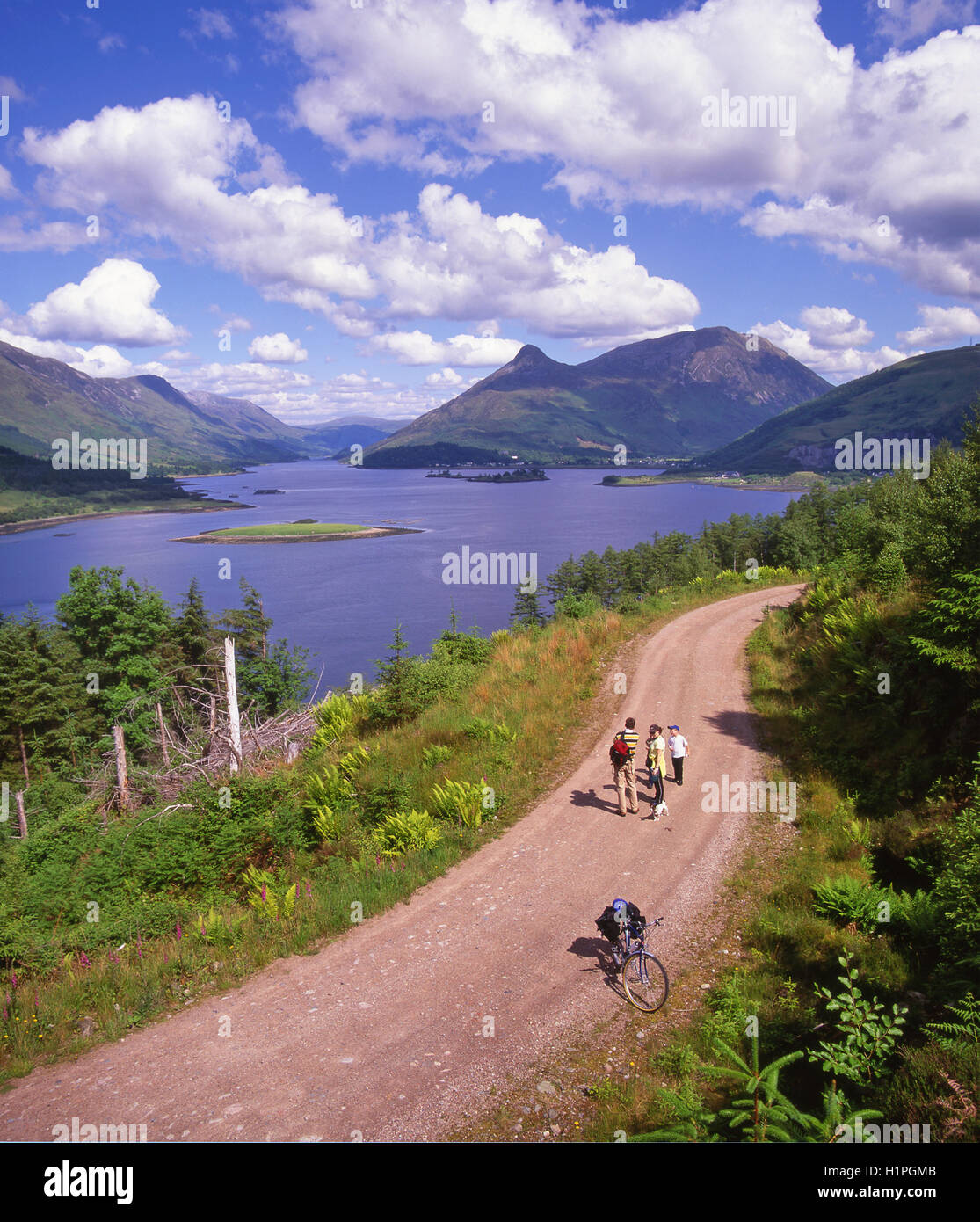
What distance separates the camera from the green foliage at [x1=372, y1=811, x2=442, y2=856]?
41.3 ft

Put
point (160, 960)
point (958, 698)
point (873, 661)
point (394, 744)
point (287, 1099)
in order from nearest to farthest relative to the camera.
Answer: point (287, 1099) → point (160, 960) → point (958, 698) → point (873, 661) → point (394, 744)

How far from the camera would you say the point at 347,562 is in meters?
124

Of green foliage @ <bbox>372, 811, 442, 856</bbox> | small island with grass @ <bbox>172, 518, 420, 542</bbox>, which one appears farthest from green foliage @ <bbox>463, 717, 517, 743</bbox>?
small island with grass @ <bbox>172, 518, 420, 542</bbox>

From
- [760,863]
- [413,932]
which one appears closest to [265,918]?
[413,932]

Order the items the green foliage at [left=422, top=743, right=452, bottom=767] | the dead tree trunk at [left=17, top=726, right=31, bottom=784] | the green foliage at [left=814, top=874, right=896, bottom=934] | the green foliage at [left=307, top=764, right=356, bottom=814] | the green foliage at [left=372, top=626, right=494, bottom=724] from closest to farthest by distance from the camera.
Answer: the green foliage at [left=814, top=874, right=896, bottom=934], the green foliage at [left=307, top=764, right=356, bottom=814], the green foliage at [left=422, top=743, right=452, bottom=767], the green foliage at [left=372, top=626, right=494, bottom=724], the dead tree trunk at [left=17, top=726, right=31, bottom=784]

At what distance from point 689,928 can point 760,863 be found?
2.34 meters

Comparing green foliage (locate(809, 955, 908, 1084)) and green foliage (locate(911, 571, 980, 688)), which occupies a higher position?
green foliage (locate(911, 571, 980, 688))

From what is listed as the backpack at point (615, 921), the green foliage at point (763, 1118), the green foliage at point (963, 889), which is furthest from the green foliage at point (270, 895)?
the green foliage at point (963, 889)

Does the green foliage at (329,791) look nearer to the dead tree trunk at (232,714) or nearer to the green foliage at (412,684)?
the dead tree trunk at (232,714)

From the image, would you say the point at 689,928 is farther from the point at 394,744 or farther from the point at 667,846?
the point at 394,744

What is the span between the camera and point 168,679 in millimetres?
40312

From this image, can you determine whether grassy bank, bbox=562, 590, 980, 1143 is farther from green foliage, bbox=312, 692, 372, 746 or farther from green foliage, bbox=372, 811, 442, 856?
green foliage, bbox=312, 692, 372, 746

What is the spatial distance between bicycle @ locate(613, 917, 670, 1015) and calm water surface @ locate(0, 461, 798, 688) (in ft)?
136

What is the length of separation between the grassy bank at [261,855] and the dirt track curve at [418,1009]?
54 cm
